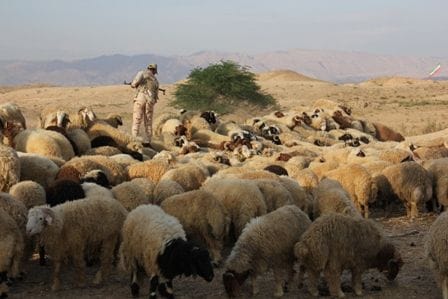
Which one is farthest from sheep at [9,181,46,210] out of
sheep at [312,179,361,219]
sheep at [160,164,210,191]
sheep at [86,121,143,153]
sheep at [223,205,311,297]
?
sheep at [86,121,143,153]

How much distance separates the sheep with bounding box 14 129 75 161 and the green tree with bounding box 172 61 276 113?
19.7m

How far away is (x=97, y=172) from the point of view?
10.5 metres

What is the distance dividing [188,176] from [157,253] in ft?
14.1

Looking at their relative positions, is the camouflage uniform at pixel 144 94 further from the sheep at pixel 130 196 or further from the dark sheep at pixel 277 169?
the sheep at pixel 130 196

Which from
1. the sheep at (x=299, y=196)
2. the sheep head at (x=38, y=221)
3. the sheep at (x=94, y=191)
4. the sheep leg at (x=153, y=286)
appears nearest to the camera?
the sheep leg at (x=153, y=286)

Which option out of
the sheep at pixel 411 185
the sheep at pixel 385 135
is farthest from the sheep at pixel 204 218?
the sheep at pixel 385 135

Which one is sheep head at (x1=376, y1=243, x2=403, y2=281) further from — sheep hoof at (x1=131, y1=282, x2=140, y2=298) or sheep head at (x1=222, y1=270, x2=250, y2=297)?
sheep hoof at (x1=131, y1=282, x2=140, y2=298)

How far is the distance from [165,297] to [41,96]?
54745mm

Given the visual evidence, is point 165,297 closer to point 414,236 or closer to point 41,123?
point 414,236

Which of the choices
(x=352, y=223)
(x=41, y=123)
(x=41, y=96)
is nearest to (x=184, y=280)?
(x=352, y=223)

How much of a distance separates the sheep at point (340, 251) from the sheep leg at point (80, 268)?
9.18ft

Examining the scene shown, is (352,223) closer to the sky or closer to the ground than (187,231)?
closer to the sky

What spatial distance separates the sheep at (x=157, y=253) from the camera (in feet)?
21.9

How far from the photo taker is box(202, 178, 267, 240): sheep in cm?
899
